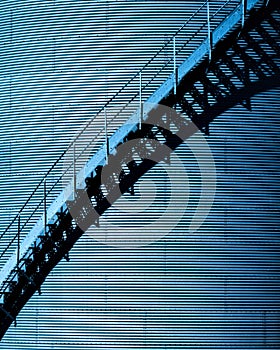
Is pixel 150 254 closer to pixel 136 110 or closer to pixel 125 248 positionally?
pixel 125 248

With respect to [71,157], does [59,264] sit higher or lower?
lower

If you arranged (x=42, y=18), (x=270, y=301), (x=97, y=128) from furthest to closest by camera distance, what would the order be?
(x=42, y=18) < (x=97, y=128) < (x=270, y=301)

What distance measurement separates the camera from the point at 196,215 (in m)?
9.18

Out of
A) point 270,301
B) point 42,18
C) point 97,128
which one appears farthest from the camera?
point 42,18

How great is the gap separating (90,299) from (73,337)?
81 centimetres

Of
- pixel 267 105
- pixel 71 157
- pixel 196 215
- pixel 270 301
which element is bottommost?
pixel 270 301

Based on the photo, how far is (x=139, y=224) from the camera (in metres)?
9.27

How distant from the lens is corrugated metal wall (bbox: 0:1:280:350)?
8961 millimetres

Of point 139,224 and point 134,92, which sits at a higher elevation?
point 134,92

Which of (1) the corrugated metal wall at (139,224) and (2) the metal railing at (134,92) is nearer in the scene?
(1) the corrugated metal wall at (139,224)

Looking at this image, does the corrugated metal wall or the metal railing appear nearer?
the corrugated metal wall

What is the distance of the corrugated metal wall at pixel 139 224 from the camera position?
896 cm

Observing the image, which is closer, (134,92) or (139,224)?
(139,224)

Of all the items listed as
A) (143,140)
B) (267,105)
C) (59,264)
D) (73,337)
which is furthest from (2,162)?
(267,105)
